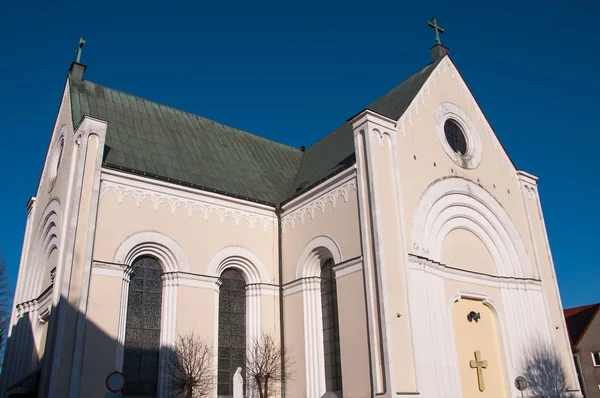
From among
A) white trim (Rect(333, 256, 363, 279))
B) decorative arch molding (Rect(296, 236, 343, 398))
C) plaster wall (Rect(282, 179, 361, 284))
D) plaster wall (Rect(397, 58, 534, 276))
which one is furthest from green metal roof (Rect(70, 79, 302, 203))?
plaster wall (Rect(397, 58, 534, 276))

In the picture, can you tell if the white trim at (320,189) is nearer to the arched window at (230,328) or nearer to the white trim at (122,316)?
the arched window at (230,328)

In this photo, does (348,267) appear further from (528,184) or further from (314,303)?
(528,184)

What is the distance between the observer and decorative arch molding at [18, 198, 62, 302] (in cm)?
2041

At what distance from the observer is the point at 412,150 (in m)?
19.8

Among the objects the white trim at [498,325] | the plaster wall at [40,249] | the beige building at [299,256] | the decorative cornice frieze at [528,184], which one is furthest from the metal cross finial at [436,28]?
the plaster wall at [40,249]

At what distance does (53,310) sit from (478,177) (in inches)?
645

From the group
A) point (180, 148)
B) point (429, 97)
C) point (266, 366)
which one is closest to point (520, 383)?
point (266, 366)

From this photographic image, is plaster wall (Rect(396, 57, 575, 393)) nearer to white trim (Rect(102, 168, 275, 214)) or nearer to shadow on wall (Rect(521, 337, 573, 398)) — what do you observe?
shadow on wall (Rect(521, 337, 573, 398))

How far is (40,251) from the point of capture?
21.5 meters

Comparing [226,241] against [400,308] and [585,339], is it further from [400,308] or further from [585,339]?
[585,339]

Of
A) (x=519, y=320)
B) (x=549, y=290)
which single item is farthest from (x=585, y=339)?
(x=519, y=320)

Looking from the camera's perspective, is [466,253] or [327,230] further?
[466,253]

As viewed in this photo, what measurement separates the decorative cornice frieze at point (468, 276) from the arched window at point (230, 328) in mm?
6848

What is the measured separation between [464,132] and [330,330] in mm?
10146
